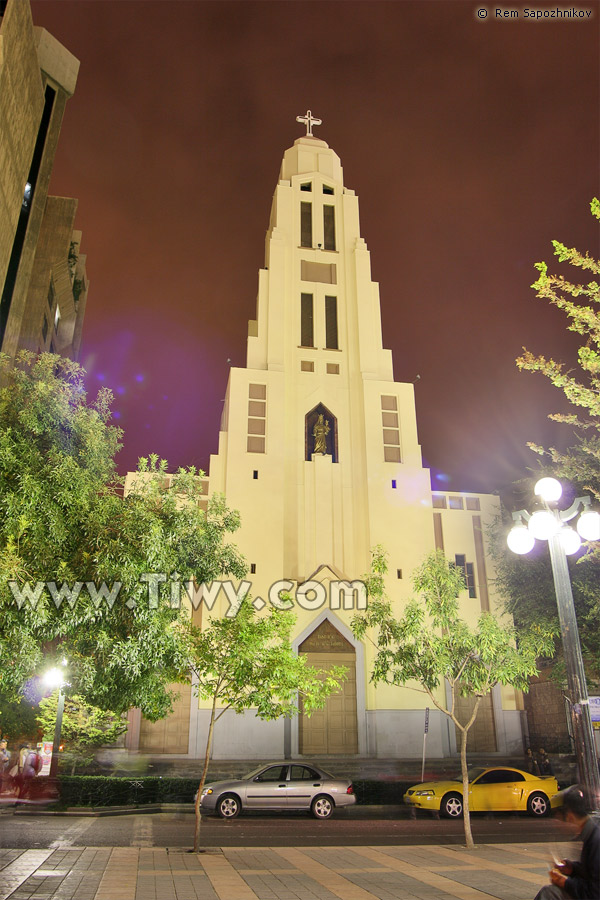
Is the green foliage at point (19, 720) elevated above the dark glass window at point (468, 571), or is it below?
below

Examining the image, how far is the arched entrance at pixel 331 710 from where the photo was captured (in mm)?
27156

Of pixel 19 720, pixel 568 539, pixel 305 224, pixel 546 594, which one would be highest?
pixel 305 224

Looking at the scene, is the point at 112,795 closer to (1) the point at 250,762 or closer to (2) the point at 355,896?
Result: (1) the point at 250,762

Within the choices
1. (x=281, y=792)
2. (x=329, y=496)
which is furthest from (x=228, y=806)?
(x=329, y=496)

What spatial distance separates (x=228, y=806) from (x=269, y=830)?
1963mm

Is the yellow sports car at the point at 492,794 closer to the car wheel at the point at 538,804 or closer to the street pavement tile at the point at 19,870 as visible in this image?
the car wheel at the point at 538,804

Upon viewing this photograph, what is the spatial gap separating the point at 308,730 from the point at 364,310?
21.2 metres

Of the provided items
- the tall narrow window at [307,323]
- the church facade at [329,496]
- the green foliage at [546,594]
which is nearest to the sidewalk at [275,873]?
the green foliage at [546,594]

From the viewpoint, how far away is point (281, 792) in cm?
1764

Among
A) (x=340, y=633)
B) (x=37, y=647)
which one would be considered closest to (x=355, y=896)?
(x=37, y=647)

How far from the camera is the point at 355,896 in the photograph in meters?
8.52

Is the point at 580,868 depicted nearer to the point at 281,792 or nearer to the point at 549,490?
the point at 549,490

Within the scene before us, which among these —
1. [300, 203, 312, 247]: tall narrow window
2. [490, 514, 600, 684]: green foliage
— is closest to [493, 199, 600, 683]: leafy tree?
[490, 514, 600, 684]: green foliage

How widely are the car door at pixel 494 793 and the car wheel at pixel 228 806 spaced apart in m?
6.41
